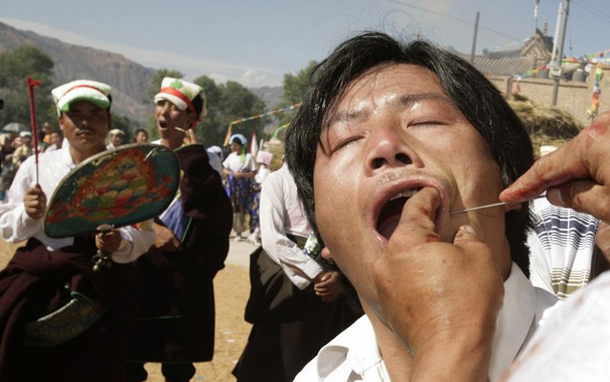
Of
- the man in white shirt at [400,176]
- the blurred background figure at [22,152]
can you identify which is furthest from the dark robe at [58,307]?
the blurred background figure at [22,152]

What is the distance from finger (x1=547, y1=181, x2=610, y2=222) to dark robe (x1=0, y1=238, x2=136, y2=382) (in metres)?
3.07

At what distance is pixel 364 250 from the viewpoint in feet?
5.67

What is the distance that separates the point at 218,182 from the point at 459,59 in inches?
126

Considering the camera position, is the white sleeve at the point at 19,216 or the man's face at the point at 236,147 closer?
the white sleeve at the point at 19,216

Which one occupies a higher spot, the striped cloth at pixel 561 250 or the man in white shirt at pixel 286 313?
the striped cloth at pixel 561 250

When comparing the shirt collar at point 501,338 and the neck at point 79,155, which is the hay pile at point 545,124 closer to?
the neck at point 79,155

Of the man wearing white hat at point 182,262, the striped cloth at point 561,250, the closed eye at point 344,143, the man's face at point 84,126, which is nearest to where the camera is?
the closed eye at point 344,143

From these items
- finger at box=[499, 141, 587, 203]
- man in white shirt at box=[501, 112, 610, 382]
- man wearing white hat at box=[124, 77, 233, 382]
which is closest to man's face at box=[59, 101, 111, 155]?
man wearing white hat at box=[124, 77, 233, 382]

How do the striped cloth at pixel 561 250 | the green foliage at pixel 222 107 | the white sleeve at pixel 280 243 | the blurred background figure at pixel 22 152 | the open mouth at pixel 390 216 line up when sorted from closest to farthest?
the open mouth at pixel 390 216 < the striped cloth at pixel 561 250 < the white sleeve at pixel 280 243 < the blurred background figure at pixel 22 152 < the green foliage at pixel 222 107

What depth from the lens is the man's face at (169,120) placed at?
5.00 metres

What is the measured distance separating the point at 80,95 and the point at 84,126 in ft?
0.64

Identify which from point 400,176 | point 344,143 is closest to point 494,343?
point 400,176

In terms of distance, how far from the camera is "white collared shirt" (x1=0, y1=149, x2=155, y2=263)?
3734mm

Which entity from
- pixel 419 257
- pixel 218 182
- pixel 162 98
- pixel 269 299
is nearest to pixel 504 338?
pixel 419 257
